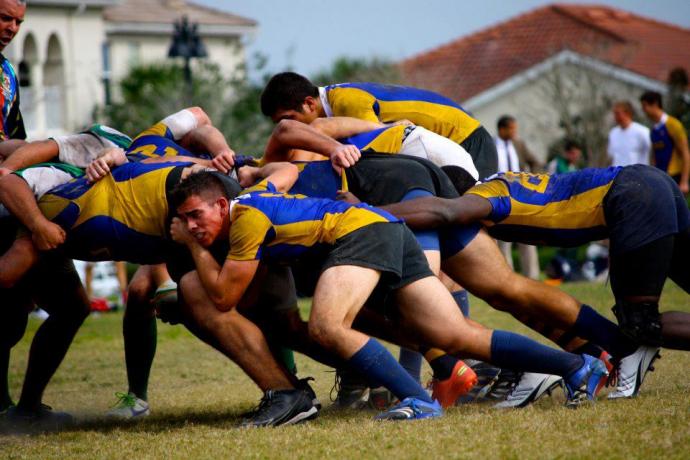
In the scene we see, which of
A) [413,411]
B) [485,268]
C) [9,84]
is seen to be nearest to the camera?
[413,411]

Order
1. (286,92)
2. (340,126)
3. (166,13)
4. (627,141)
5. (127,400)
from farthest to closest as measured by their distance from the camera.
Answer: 1. (166,13)
2. (627,141)
3. (127,400)
4. (286,92)
5. (340,126)

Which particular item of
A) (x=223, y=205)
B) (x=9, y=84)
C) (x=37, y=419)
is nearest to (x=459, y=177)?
(x=223, y=205)

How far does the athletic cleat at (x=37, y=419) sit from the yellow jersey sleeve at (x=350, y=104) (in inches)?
106

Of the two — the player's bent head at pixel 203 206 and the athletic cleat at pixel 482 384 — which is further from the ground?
the player's bent head at pixel 203 206

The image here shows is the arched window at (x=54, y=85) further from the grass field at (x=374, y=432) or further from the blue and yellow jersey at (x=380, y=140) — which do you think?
the blue and yellow jersey at (x=380, y=140)

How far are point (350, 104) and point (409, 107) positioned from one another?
515mm

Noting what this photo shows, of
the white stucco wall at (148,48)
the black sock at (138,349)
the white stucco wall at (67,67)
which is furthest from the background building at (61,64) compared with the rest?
Answer: the black sock at (138,349)

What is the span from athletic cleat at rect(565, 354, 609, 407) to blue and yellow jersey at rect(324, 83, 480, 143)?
7.20 feet

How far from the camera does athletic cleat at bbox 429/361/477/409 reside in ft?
22.3

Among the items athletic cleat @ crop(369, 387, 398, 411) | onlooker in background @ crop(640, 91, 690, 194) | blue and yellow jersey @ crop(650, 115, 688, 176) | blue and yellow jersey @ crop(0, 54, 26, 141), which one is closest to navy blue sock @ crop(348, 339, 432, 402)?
athletic cleat @ crop(369, 387, 398, 411)

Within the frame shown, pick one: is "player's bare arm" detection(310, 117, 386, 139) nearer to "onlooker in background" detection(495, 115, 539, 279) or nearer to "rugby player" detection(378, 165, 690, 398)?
"rugby player" detection(378, 165, 690, 398)

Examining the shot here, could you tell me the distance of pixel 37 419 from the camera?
7621mm

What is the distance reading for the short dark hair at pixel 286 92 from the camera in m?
7.67

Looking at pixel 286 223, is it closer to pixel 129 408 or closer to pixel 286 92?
pixel 286 92
